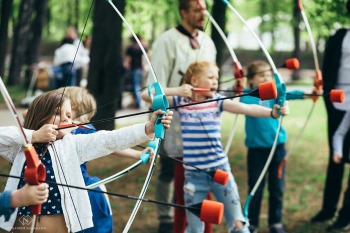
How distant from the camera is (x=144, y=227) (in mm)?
4820

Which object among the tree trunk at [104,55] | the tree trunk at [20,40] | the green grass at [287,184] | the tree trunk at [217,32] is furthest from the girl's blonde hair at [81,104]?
the tree trunk at [20,40]

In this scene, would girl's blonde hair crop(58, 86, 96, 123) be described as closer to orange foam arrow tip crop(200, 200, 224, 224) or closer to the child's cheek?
A: the child's cheek

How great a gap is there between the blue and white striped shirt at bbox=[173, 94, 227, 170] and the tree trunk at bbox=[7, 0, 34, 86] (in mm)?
10892

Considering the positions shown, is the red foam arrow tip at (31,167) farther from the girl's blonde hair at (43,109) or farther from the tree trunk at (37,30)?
the tree trunk at (37,30)

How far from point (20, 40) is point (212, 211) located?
1419 centimetres

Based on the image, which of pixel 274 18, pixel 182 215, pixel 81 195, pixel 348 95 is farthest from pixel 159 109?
pixel 274 18

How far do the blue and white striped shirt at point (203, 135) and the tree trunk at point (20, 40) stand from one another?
1089cm

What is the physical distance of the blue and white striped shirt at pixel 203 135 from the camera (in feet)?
12.0

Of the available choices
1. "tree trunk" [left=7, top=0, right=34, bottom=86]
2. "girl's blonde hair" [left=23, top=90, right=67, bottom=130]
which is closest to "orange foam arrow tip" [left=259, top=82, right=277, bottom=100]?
"girl's blonde hair" [left=23, top=90, right=67, bottom=130]

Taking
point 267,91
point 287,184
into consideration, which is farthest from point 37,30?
point 267,91

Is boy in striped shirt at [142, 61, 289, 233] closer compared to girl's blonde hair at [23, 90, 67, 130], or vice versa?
girl's blonde hair at [23, 90, 67, 130]

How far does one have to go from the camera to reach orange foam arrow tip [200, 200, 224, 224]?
2076 mm

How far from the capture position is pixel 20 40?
607 inches

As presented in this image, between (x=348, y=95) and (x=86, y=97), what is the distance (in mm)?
2218
